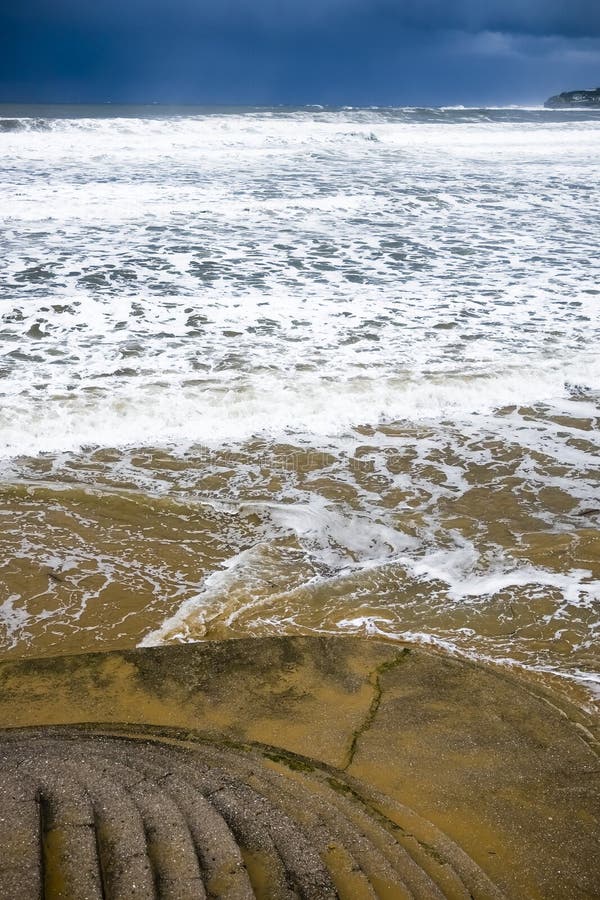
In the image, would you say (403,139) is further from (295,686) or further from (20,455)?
(295,686)

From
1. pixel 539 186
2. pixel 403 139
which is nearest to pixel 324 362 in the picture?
pixel 539 186

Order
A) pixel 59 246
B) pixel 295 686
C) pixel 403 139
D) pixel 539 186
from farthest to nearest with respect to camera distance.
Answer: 1. pixel 403 139
2. pixel 539 186
3. pixel 59 246
4. pixel 295 686

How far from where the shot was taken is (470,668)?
11.2 feet

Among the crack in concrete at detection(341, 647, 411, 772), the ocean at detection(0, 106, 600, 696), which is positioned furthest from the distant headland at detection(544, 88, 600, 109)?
the crack in concrete at detection(341, 647, 411, 772)

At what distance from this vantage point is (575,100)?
7412cm

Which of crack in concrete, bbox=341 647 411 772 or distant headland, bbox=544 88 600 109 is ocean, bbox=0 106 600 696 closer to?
crack in concrete, bbox=341 647 411 772

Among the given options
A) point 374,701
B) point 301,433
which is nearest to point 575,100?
point 301,433

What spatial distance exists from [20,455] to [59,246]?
8043mm

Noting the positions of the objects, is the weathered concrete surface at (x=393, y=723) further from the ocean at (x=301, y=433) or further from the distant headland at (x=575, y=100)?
the distant headland at (x=575, y=100)

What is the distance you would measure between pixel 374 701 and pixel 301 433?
3419 mm

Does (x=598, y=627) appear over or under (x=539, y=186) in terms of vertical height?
Result: under

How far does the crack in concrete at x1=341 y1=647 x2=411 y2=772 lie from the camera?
9.18 feet

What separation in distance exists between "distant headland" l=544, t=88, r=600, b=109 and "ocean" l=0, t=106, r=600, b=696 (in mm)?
65661

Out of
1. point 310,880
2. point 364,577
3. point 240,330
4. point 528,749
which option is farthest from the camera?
point 240,330
